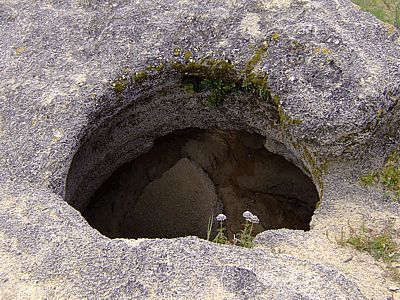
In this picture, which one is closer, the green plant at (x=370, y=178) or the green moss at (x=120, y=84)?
the green plant at (x=370, y=178)

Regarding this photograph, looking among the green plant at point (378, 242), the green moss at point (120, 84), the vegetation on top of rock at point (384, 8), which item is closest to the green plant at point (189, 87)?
the green moss at point (120, 84)

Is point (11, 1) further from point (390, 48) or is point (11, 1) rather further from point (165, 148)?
point (390, 48)

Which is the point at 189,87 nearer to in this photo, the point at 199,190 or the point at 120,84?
the point at 120,84

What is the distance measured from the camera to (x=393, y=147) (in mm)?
2809

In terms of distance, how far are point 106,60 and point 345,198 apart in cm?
253

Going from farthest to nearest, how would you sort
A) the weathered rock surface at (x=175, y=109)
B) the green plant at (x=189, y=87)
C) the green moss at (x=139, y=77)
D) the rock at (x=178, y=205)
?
the rock at (x=178, y=205), the green plant at (x=189, y=87), the green moss at (x=139, y=77), the weathered rock surface at (x=175, y=109)

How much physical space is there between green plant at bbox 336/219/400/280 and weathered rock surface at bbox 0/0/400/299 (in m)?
0.08

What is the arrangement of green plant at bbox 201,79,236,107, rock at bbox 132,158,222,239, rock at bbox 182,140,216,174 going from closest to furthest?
green plant at bbox 201,79,236,107 < rock at bbox 132,158,222,239 < rock at bbox 182,140,216,174

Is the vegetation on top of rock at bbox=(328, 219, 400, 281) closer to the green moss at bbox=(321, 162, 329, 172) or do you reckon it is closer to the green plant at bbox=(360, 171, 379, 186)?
the green plant at bbox=(360, 171, 379, 186)

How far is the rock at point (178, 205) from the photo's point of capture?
4.39 metres

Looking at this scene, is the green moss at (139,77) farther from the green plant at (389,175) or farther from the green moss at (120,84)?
the green plant at (389,175)

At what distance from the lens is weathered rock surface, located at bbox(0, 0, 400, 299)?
2080mm

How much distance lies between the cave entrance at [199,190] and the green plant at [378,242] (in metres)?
1.98

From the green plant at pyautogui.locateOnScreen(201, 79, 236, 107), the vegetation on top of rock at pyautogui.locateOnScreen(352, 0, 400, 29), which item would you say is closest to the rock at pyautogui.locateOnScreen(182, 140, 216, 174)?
the green plant at pyautogui.locateOnScreen(201, 79, 236, 107)
